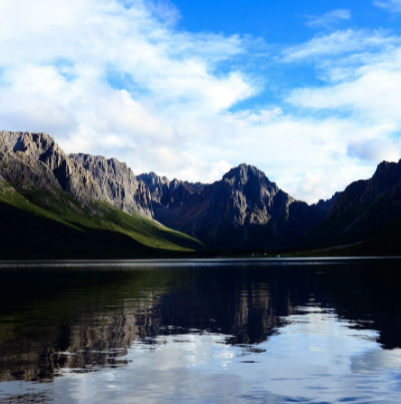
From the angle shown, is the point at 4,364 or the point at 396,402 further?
the point at 4,364

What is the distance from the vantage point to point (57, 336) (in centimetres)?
3759

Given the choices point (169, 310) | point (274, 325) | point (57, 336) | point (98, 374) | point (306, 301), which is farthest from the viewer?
point (306, 301)

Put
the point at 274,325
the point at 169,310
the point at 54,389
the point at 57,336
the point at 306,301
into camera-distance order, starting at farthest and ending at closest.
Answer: the point at 306,301 → the point at 169,310 → the point at 274,325 → the point at 57,336 → the point at 54,389

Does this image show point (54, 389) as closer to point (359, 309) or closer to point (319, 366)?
point (319, 366)

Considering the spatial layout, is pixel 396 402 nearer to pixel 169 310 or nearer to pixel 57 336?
pixel 57 336

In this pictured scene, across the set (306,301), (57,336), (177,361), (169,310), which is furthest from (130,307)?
(177,361)

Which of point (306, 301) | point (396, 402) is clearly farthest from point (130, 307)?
point (396, 402)

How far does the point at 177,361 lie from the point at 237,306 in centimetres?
2867

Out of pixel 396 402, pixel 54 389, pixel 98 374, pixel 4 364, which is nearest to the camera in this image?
pixel 396 402

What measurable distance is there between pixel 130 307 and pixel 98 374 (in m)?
31.4

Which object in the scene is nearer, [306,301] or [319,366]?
[319,366]

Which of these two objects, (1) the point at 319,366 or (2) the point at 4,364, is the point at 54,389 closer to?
(2) the point at 4,364

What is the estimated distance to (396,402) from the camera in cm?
2125

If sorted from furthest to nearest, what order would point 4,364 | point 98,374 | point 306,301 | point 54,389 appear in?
point 306,301 < point 4,364 < point 98,374 < point 54,389
